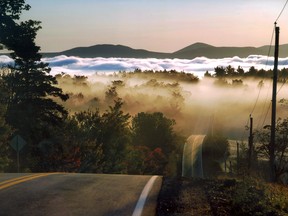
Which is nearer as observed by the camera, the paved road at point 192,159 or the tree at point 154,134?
the paved road at point 192,159

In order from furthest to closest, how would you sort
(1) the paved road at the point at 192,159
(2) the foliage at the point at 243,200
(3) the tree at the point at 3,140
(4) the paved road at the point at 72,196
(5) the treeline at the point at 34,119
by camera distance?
1. (1) the paved road at the point at 192,159
2. (5) the treeline at the point at 34,119
3. (3) the tree at the point at 3,140
4. (2) the foliage at the point at 243,200
5. (4) the paved road at the point at 72,196

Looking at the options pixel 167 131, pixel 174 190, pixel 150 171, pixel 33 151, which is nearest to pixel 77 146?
pixel 33 151

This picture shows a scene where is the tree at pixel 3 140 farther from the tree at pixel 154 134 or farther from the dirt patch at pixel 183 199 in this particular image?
the tree at pixel 154 134

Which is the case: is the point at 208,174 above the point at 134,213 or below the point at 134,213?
below

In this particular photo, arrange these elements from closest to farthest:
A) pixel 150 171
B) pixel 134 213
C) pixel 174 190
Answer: pixel 134 213 → pixel 174 190 → pixel 150 171

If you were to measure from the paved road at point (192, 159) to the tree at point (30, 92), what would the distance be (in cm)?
4238

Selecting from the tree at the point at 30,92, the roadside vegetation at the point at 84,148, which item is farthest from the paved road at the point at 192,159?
the tree at the point at 30,92

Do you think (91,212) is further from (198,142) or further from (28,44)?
(198,142)

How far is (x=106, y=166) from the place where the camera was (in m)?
69.2

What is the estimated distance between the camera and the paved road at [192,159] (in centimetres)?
9449

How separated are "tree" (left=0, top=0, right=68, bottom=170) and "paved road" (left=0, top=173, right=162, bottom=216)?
35.7 meters

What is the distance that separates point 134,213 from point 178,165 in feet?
313

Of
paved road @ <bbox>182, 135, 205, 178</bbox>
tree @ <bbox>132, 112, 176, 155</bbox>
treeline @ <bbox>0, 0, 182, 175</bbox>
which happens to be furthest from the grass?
tree @ <bbox>132, 112, 176, 155</bbox>

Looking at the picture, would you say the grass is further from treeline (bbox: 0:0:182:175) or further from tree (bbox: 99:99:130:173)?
tree (bbox: 99:99:130:173)
